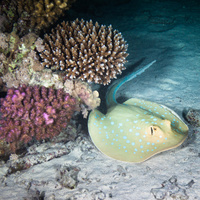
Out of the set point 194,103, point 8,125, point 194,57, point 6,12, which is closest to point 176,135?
point 194,103

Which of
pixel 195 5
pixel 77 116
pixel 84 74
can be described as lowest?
pixel 77 116

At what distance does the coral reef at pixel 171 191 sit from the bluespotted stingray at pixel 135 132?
19.1 inches

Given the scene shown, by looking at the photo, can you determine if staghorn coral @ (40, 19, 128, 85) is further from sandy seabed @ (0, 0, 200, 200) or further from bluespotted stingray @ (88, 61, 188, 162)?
sandy seabed @ (0, 0, 200, 200)

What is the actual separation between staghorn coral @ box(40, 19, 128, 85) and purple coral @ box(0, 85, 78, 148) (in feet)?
2.45

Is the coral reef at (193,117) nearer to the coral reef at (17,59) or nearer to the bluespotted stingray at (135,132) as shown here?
the bluespotted stingray at (135,132)

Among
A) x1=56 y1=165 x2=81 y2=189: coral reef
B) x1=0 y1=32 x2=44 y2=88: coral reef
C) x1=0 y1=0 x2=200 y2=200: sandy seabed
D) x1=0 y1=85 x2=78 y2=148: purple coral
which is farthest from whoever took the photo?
x1=0 y1=32 x2=44 y2=88: coral reef

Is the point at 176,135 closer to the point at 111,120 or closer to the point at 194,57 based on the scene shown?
the point at 111,120

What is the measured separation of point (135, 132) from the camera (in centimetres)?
315

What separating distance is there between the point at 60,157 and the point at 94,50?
8.70 ft

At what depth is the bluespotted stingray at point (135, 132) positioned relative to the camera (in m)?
2.75

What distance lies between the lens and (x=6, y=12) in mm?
3689

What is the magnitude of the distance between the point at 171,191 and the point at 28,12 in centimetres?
477

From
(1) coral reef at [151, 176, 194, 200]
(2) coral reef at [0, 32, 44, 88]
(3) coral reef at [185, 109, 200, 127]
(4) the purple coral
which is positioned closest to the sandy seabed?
(1) coral reef at [151, 176, 194, 200]

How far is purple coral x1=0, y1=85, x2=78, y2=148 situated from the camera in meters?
3.09
